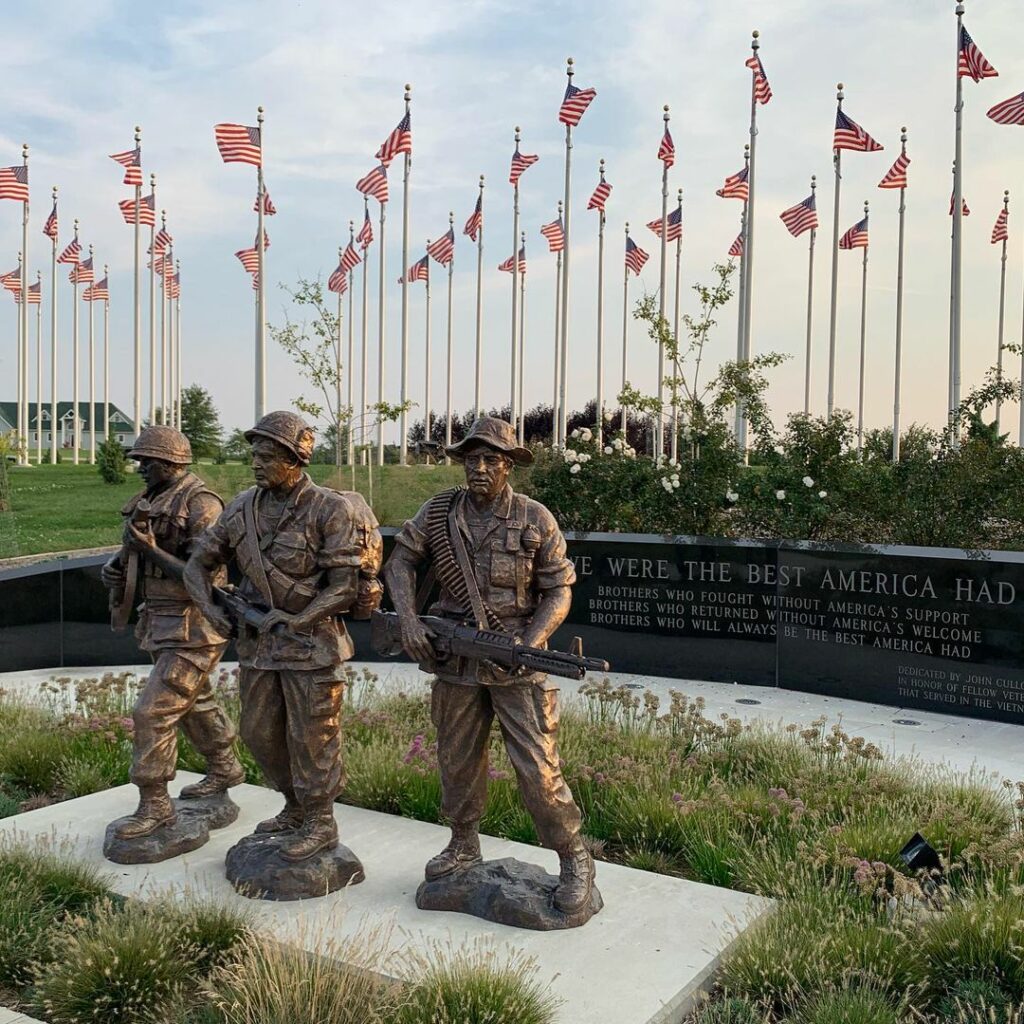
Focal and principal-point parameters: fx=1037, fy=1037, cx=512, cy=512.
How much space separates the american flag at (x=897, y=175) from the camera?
25.3 meters

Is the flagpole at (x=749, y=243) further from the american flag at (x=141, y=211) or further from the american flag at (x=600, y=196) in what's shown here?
the american flag at (x=141, y=211)

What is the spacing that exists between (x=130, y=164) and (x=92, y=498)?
903cm

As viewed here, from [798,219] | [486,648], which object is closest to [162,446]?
[486,648]

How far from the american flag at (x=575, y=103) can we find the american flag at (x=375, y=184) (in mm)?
4945

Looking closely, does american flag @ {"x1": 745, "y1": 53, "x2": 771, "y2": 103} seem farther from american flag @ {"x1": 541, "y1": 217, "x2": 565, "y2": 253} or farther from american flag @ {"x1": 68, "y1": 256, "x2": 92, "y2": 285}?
american flag @ {"x1": 68, "y1": 256, "x2": 92, "y2": 285}

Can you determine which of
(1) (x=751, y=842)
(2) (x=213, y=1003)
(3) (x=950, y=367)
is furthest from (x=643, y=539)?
(3) (x=950, y=367)

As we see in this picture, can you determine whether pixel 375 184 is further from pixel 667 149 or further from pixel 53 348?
pixel 53 348

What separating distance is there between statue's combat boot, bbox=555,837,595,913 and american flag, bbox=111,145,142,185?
84.3ft

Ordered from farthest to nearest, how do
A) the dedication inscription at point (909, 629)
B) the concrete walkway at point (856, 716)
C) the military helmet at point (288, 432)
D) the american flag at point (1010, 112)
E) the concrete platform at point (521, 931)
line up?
the american flag at point (1010, 112) < the dedication inscription at point (909, 629) < the concrete walkway at point (856, 716) < the military helmet at point (288, 432) < the concrete platform at point (521, 931)

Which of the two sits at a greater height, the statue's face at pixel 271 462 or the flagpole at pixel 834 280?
the flagpole at pixel 834 280

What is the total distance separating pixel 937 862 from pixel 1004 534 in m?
8.60

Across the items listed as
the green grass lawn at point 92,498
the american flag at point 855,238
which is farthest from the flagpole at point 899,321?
the green grass lawn at point 92,498

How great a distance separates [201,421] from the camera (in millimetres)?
63375

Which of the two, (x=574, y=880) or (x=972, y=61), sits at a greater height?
(x=972, y=61)
